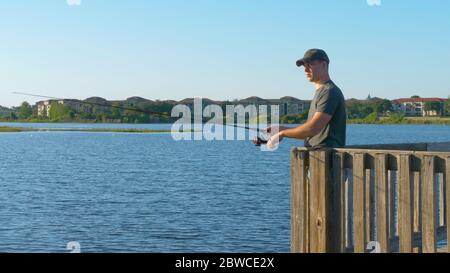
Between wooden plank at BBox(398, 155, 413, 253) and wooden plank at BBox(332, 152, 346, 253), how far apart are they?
570mm

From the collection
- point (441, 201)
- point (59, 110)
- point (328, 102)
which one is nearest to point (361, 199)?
point (328, 102)

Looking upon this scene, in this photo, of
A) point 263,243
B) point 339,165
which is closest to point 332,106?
point 339,165

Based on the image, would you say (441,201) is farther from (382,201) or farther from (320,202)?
(320,202)

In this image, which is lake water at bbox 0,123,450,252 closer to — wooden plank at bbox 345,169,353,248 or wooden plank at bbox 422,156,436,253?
wooden plank at bbox 345,169,353,248

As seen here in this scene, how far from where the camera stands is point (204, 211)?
28875 millimetres

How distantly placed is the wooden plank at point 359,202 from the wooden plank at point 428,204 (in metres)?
0.58

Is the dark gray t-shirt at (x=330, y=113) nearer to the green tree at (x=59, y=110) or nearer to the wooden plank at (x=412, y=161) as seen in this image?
the wooden plank at (x=412, y=161)

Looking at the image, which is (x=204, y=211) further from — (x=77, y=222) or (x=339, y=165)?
(x=339, y=165)

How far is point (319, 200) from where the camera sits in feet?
20.4

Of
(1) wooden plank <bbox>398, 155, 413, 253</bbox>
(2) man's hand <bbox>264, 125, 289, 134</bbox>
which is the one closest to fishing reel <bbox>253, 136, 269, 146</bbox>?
(2) man's hand <bbox>264, 125, 289, 134</bbox>

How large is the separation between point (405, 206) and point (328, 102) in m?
1.18

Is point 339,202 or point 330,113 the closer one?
point 330,113

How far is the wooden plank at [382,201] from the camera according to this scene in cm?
584
